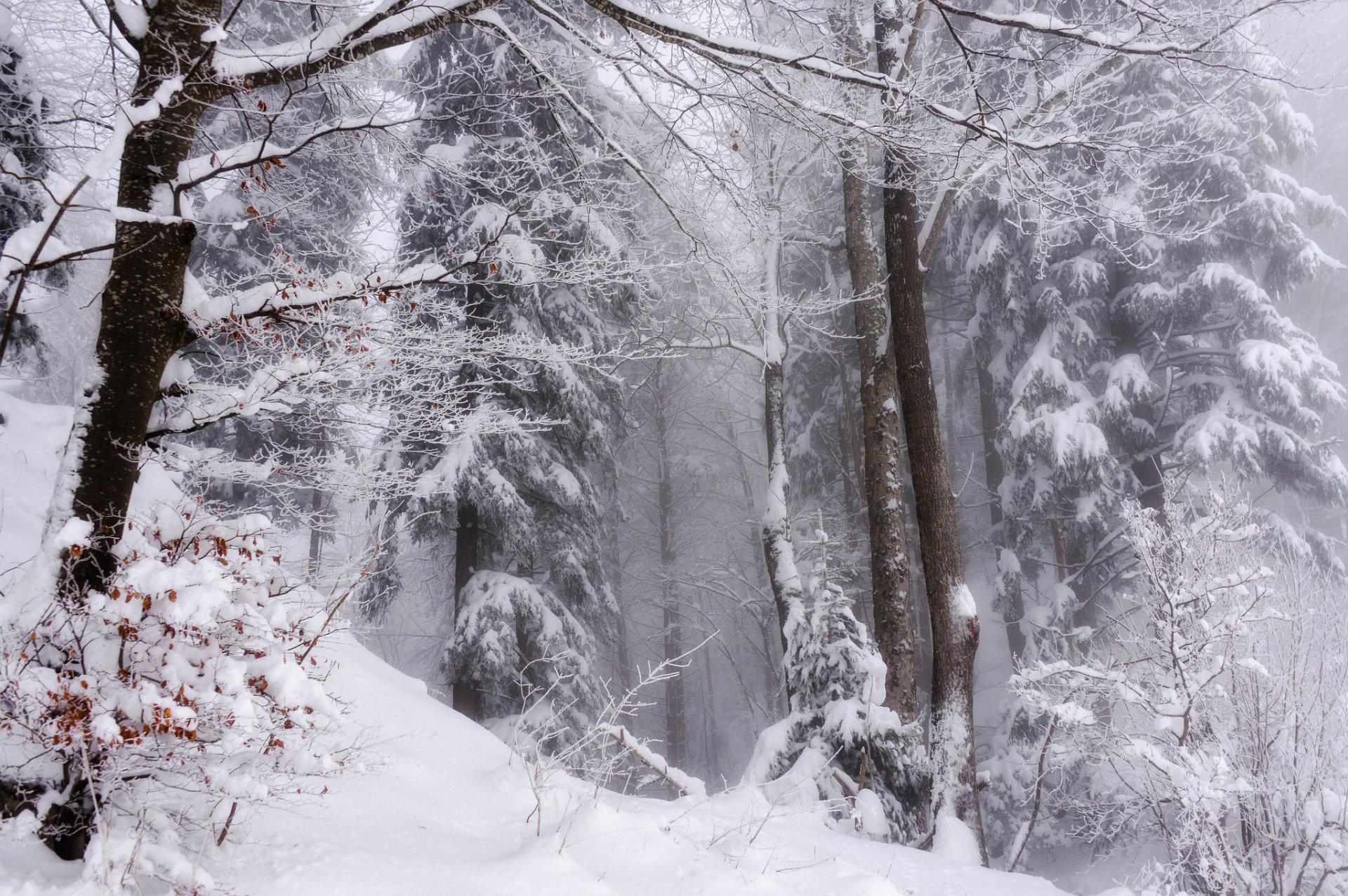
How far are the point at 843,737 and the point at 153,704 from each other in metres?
5.15

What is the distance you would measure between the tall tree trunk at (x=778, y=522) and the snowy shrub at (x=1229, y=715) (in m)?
2.40

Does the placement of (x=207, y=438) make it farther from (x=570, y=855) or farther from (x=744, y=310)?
(x=570, y=855)

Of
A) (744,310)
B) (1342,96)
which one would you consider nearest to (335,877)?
(744,310)

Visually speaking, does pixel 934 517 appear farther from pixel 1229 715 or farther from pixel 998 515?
pixel 998 515

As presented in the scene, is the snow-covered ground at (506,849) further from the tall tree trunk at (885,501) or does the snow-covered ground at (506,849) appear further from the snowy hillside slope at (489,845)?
the tall tree trunk at (885,501)

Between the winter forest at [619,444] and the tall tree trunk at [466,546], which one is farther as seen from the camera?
the tall tree trunk at [466,546]

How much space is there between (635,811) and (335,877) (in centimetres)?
162

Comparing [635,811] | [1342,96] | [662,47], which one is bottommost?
[635,811]

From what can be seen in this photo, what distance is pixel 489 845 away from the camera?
277 centimetres

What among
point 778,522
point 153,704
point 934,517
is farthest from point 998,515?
point 153,704

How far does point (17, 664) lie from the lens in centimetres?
201

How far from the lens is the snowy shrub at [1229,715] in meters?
4.33

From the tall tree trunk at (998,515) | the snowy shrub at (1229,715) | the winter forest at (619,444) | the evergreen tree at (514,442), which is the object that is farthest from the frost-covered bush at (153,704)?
the tall tree trunk at (998,515)

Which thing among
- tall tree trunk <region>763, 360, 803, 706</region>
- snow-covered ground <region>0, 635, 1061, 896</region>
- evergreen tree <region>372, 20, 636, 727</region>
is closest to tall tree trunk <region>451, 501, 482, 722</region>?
evergreen tree <region>372, 20, 636, 727</region>
